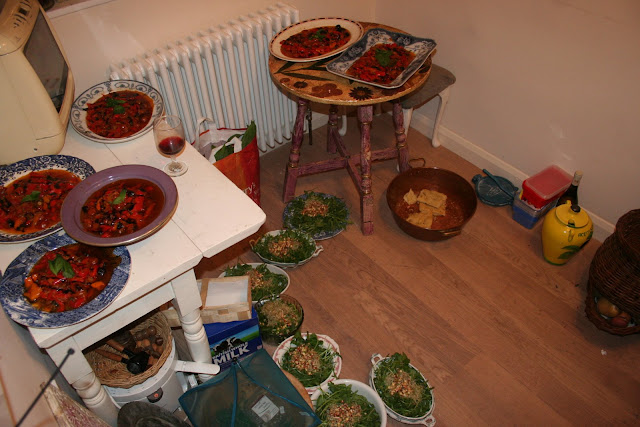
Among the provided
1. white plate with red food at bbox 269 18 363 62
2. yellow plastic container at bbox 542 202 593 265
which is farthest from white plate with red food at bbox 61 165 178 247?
yellow plastic container at bbox 542 202 593 265

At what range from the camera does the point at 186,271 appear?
1.47 m

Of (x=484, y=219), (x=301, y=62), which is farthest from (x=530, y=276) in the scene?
(x=301, y=62)

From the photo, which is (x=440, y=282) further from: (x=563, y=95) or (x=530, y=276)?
(x=563, y=95)

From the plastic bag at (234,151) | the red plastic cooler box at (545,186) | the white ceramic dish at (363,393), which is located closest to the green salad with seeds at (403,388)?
the white ceramic dish at (363,393)

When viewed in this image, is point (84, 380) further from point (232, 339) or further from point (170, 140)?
point (170, 140)

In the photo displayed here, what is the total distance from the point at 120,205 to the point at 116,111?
0.54 metres

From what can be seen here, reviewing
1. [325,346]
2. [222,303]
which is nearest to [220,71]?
[222,303]

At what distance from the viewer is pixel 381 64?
7.89ft

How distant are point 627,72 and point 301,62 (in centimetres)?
162

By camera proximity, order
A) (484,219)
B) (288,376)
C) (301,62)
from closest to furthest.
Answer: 1. (288,376)
2. (301,62)
3. (484,219)

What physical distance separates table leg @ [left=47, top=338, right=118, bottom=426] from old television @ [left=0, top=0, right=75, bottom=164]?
71 centimetres

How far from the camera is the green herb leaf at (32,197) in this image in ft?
4.83

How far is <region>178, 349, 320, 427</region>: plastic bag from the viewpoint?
157cm

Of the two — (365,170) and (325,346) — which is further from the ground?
(365,170)
